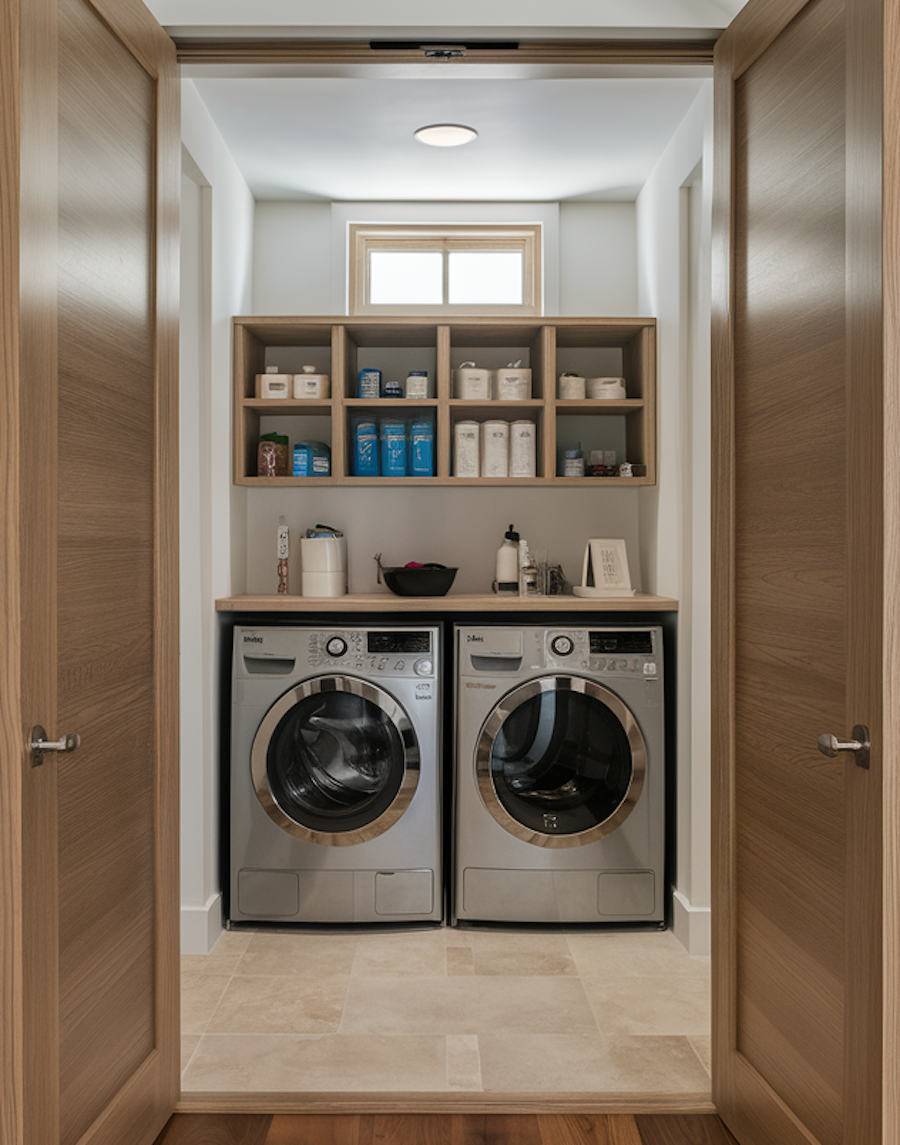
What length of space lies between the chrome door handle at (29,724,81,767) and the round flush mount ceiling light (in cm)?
220

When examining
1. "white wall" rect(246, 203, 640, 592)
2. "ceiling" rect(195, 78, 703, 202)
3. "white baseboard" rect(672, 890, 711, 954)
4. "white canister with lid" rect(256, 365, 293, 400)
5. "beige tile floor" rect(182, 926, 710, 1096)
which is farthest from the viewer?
"white wall" rect(246, 203, 640, 592)

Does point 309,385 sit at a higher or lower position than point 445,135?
lower

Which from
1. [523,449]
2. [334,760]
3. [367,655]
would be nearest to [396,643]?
[367,655]

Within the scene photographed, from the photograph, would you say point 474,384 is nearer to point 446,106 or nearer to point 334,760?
point 446,106

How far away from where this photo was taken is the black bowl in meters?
2.88

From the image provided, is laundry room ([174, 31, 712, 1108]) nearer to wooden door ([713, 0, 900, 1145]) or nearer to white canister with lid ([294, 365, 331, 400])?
white canister with lid ([294, 365, 331, 400])

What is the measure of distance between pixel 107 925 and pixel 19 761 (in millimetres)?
488

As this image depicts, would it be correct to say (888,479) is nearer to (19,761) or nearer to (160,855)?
(19,761)

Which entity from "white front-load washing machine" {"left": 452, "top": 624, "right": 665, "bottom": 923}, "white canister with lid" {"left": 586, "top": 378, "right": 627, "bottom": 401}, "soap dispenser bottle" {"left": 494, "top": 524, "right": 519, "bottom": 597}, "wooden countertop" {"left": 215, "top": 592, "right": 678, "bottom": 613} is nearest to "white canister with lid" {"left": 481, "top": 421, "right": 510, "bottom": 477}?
"soap dispenser bottle" {"left": 494, "top": 524, "right": 519, "bottom": 597}

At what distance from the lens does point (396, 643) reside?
2.72 m

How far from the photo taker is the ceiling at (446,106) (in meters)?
1.69

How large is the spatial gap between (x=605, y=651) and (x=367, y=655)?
74 centimetres

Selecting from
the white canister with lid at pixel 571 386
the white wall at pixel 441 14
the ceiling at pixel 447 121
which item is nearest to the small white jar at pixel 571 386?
the white canister with lid at pixel 571 386

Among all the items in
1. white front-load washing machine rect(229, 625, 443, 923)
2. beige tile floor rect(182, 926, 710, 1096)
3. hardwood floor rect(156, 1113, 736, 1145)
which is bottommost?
beige tile floor rect(182, 926, 710, 1096)
